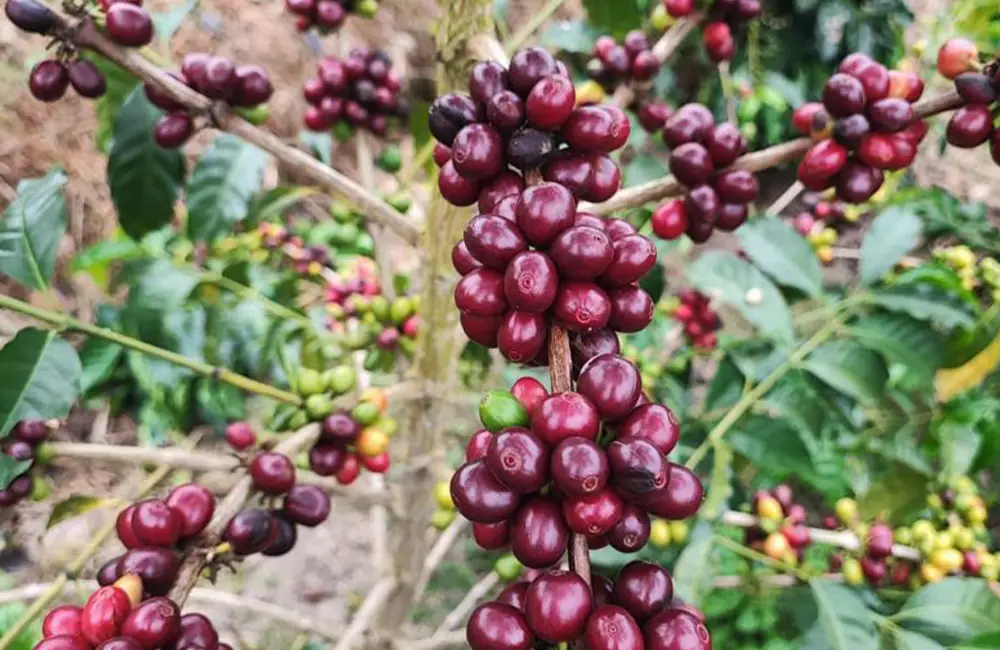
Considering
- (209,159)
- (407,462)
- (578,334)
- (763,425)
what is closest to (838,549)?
(763,425)

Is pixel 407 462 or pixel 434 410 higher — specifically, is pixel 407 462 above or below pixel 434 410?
below

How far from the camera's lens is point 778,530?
1553 millimetres

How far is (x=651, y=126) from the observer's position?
123 centimetres

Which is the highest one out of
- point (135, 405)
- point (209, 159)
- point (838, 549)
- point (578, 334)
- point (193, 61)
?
point (578, 334)

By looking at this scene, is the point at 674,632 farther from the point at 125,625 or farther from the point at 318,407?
the point at 318,407

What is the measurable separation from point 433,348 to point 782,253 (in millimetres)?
665

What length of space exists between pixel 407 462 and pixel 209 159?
0.63m

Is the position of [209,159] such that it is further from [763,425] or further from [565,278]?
[763,425]

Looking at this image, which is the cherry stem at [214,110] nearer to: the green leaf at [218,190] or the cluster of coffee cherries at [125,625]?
the green leaf at [218,190]

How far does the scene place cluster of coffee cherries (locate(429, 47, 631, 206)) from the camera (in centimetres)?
60

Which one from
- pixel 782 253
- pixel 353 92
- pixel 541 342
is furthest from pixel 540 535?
pixel 353 92

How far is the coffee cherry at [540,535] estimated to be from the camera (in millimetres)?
486

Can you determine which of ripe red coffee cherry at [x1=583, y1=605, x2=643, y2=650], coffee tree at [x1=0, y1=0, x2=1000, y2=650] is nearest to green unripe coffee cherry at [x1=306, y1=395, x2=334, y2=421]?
coffee tree at [x1=0, y1=0, x2=1000, y2=650]

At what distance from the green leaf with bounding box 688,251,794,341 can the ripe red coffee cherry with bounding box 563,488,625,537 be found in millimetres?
801
